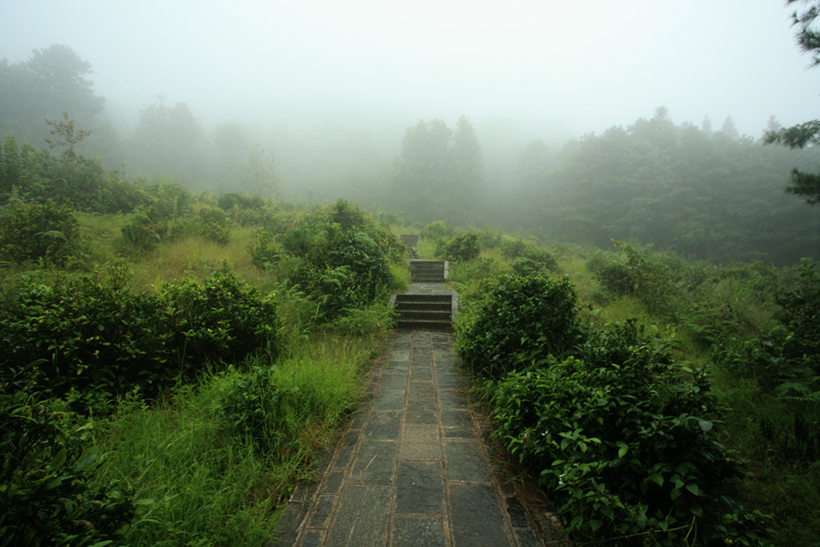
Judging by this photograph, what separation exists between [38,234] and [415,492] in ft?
27.7

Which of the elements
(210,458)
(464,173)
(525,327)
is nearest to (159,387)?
(210,458)

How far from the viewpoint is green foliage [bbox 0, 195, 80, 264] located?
597cm

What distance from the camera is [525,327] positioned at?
12.9 feet

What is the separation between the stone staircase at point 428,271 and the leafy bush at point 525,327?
Result: 569 centimetres

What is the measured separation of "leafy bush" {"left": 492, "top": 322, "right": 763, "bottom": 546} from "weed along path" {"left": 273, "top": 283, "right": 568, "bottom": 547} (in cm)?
32

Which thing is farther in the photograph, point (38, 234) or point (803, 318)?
point (38, 234)

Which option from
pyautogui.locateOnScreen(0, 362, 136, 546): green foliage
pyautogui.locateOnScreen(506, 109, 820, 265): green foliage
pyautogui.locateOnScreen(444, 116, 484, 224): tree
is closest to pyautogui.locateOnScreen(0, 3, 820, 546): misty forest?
pyautogui.locateOnScreen(0, 362, 136, 546): green foliage

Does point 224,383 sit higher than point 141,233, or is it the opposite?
point 141,233

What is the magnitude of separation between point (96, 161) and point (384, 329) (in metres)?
13.8

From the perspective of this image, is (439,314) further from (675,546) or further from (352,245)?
(675,546)

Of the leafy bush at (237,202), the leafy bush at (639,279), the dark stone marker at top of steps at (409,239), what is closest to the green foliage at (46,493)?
the leafy bush at (639,279)

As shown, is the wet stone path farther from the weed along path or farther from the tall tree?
the tall tree

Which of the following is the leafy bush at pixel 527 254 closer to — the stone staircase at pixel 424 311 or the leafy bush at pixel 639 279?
the leafy bush at pixel 639 279

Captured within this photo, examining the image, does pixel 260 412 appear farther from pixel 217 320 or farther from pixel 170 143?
pixel 170 143
